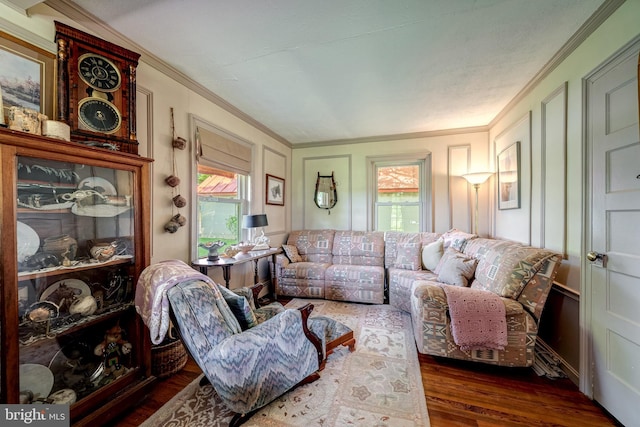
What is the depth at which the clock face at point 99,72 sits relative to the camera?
150 cm

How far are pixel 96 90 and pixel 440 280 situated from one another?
3.38m

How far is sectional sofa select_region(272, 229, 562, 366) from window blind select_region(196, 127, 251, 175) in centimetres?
148

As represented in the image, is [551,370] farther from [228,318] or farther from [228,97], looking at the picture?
[228,97]

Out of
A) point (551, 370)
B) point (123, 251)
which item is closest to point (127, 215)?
point (123, 251)

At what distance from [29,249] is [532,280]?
3.24 meters

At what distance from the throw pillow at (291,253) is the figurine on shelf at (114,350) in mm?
2335

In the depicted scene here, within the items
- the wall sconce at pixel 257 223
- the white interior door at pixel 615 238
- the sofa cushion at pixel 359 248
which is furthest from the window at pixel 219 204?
the white interior door at pixel 615 238

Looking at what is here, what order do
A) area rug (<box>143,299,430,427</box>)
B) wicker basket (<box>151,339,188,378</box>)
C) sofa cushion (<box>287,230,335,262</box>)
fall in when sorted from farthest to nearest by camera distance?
sofa cushion (<box>287,230,335,262</box>) → wicker basket (<box>151,339,188,378</box>) → area rug (<box>143,299,430,427</box>)

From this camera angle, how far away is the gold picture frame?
126 centimetres

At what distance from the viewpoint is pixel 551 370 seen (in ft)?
6.12

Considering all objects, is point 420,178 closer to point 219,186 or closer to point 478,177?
point 478,177

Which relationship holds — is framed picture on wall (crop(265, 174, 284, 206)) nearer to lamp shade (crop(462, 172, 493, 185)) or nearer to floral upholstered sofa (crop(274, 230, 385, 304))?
floral upholstered sofa (crop(274, 230, 385, 304))

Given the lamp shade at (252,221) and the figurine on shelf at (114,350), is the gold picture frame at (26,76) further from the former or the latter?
the lamp shade at (252,221)

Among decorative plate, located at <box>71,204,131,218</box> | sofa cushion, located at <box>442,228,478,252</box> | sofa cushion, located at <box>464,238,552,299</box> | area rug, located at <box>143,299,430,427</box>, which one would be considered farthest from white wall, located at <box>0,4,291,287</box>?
sofa cushion, located at <box>442,228,478,252</box>
